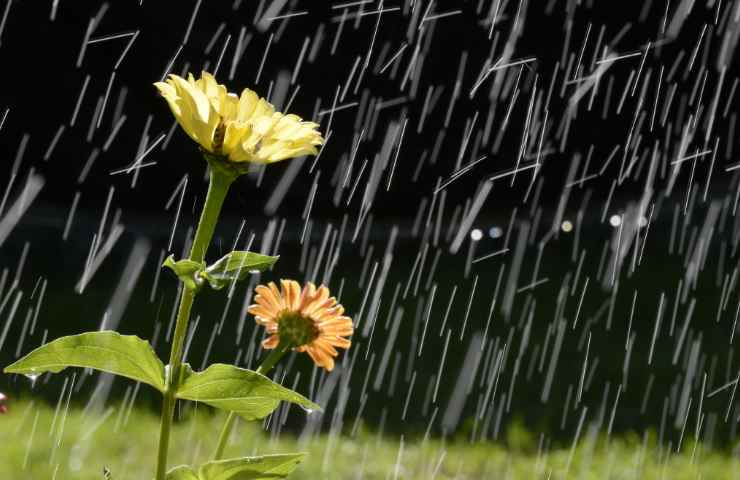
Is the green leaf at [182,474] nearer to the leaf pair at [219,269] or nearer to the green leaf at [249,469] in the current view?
the green leaf at [249,469]

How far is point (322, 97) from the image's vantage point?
4.78 meters

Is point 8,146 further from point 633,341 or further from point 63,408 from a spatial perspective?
point 633,341

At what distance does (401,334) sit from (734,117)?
8.15 feet

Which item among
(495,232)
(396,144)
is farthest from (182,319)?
(495,232)

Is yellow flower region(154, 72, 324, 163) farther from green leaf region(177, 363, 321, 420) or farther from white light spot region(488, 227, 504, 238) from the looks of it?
white light spot region(488, 227, 504, 238)

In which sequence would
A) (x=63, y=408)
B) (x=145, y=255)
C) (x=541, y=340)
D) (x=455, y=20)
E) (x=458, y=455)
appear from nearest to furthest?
(x=458, y=455), (x=63, y=408), (x=541, y=340), (x=145, y=255), (x=455, y=20)

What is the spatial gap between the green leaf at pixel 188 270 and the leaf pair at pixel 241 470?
0.15 meters

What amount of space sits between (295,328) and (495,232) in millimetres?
3833

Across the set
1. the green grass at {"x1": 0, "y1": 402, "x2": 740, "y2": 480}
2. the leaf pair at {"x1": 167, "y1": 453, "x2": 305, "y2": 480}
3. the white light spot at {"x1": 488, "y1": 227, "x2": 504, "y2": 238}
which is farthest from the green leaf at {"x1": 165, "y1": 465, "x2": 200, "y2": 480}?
the white light spot at {"x1": 488, "y1": 227, "x2": 504, "y2": 238}

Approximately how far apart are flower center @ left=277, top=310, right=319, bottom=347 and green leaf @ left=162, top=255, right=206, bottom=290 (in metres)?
0.30

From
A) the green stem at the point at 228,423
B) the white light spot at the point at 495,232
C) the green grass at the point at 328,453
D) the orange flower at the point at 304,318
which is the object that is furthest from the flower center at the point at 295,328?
the white light spot at the point at 495,232

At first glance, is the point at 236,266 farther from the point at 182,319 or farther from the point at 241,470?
the point at 241,470

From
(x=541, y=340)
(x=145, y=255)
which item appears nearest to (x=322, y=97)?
(x=145, y=255)

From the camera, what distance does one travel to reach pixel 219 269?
73 cm
